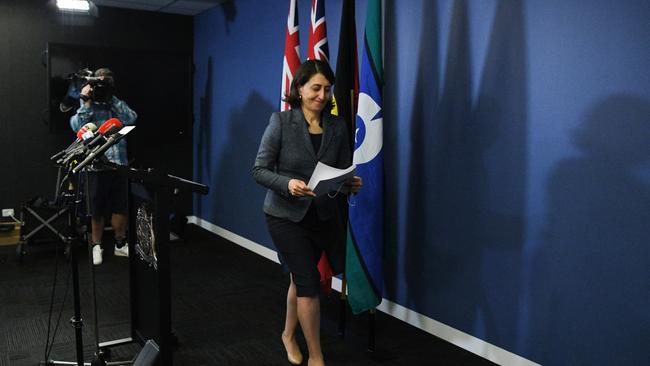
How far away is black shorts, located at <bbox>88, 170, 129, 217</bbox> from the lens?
4781 mm

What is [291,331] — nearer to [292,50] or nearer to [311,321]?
[311,321]

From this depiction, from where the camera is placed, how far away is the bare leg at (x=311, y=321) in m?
2.52

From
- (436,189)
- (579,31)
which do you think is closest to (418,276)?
(436,189)

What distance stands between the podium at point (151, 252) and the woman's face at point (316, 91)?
76cm

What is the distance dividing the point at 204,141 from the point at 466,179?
401 cm

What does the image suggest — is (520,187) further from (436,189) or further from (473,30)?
(473,30)

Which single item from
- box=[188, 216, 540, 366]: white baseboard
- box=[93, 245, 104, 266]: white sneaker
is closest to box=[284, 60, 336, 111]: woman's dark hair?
box=[188, 216, 540, 366]: white baseboard

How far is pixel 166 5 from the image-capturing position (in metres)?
5.98

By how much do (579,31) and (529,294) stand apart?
3.90 feet

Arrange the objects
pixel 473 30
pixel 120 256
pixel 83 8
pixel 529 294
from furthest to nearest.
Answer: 1. pixel 83 8
2. pixel 120 256
3. pixel 473 30
4. pixel 529 294

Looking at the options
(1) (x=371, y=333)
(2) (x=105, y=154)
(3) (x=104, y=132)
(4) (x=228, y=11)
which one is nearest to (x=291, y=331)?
(1) (x=371, y=333)

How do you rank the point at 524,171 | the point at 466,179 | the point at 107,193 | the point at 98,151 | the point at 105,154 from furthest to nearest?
the point at 107,193
the point at 105,154
the point at 466,179
the point at 524,171
the point at 98,151

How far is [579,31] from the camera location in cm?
244

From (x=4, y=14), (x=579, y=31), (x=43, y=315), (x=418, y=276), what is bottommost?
(x=43, y=315)
